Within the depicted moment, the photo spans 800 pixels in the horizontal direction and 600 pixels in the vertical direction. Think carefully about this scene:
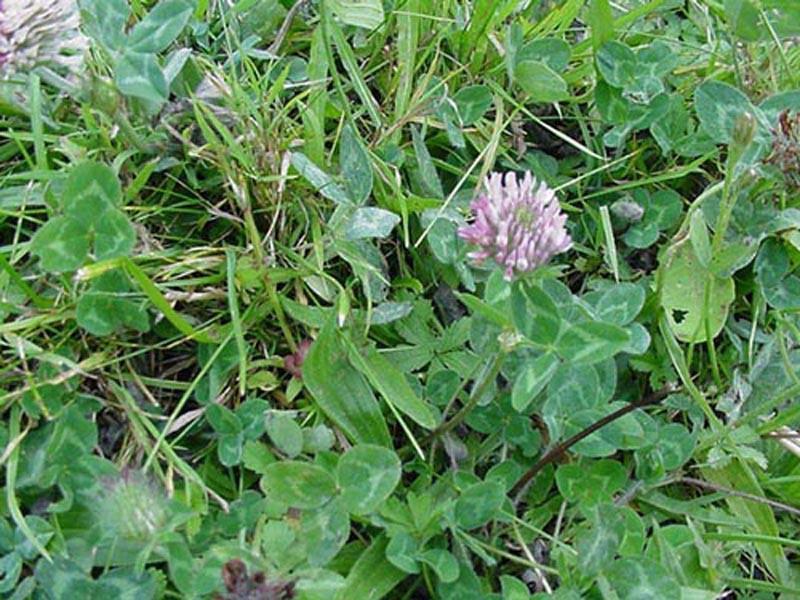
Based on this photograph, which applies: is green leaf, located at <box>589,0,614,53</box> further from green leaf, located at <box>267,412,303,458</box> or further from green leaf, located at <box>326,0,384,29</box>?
green leaf, located at <box>267,412,303,458</box>

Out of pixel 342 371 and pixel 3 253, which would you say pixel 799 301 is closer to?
pixel 342 371

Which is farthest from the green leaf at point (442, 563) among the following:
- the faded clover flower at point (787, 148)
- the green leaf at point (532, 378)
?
the faded clover flower at point (787, 148)

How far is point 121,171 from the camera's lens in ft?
5.43

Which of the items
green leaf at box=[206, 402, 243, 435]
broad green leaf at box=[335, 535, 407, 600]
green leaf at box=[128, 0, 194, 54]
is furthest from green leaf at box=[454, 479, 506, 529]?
green leaf at box=[128, 0, 194, 54]

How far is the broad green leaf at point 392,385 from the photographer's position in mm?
1542

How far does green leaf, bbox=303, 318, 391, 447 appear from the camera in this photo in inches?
60.2

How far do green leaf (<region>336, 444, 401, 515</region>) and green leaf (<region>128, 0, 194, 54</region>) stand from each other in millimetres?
630

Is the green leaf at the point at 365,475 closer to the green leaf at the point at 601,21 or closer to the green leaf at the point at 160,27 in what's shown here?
the green leaf at the point at 160,27

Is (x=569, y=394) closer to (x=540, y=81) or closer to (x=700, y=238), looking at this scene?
(x=700, y=238)

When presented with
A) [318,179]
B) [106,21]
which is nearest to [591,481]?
[318,179]

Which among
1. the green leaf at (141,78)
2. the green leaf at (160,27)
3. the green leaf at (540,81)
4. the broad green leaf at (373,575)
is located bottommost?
the broad green leaf at (373,575)

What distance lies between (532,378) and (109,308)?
1.89ft

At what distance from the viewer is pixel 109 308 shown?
151 cm

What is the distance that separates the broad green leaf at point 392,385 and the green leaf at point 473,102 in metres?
0.43
